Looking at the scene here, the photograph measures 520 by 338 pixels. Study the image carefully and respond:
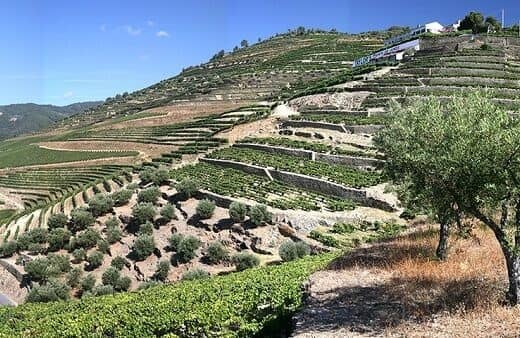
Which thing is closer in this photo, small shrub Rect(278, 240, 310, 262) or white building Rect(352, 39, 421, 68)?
small shrub Rect(278, 240, 310, 262)

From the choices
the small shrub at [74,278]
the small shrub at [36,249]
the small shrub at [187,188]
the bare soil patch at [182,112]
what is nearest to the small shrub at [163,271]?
the small shrub at [74,278]

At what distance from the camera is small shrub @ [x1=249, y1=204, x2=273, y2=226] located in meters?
41.9

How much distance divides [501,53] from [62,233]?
2744 inches

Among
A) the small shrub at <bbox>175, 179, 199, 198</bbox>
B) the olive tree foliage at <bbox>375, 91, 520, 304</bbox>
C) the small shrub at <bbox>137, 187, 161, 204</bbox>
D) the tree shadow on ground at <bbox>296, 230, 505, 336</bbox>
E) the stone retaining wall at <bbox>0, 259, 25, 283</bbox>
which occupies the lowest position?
the stone retaining wall at <bbox>0, 259, 25, 283</bbox>

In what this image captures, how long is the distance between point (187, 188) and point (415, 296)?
38.4m

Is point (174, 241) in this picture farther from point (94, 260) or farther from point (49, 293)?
point (49, 293)

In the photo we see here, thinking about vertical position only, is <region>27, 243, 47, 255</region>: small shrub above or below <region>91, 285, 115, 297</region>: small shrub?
above

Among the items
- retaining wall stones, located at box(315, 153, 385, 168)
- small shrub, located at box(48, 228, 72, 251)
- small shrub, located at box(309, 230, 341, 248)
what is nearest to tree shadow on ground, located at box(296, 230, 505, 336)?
small shrub, located at box(309, 230, 341, 248)

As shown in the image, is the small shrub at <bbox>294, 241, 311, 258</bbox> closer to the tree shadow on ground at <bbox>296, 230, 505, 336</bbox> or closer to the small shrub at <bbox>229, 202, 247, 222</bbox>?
the small shrub at <bbox>229, 202, 247, 222</bbox>

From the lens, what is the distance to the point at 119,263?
138ft

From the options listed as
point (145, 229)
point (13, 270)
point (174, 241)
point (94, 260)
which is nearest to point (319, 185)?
point (174, 241)

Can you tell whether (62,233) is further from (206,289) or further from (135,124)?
(135,124)

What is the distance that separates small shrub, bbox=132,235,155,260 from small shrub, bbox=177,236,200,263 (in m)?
3.13

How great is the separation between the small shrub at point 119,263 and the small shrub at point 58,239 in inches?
329
